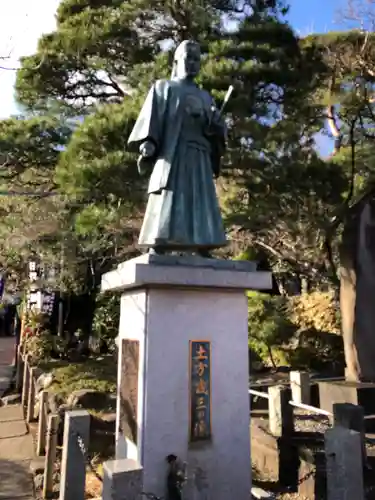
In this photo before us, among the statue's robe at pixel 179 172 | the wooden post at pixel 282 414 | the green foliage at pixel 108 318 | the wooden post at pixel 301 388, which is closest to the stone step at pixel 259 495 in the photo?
the wooden post at pixel 282 414

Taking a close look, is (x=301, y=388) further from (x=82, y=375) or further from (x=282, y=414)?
(x=82, y=375)

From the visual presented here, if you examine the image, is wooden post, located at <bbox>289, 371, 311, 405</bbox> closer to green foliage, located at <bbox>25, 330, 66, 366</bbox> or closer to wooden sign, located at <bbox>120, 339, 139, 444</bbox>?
wooden sign, located at <bbox>120, 339, 139, 444</bbox>

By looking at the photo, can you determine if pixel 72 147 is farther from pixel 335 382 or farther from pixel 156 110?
pixel 335 382

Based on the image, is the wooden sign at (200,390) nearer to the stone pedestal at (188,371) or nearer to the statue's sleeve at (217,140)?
the stone pedestal at (188,371)

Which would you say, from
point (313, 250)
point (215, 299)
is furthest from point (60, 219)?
point (215, 299)

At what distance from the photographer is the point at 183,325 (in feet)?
11.6

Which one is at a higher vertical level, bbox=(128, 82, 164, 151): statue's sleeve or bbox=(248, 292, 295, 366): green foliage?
bbox=(128, 82, 164, 151): statue's sleeve

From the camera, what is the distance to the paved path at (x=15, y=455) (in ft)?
17.7

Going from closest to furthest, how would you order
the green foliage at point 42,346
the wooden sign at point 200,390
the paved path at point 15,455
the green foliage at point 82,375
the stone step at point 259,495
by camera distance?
the wooden sign at point 200,390 < the stone step at point 259,495 < the paved path at point 15,455 < the green foliage at point 82,375 < the green foliage at point 42,346

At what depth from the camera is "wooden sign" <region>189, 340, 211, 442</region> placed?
3.47 m

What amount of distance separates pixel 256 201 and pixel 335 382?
322 centimetres

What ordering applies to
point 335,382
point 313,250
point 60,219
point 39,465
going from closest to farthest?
1. point 39,465
2. point 335,382
3. point 60,219
4. point 313,250

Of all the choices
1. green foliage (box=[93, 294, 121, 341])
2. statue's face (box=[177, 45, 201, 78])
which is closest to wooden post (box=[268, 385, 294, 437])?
statue's face (box=[177, 45, 201, 78])

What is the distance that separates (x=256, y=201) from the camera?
305 inches
